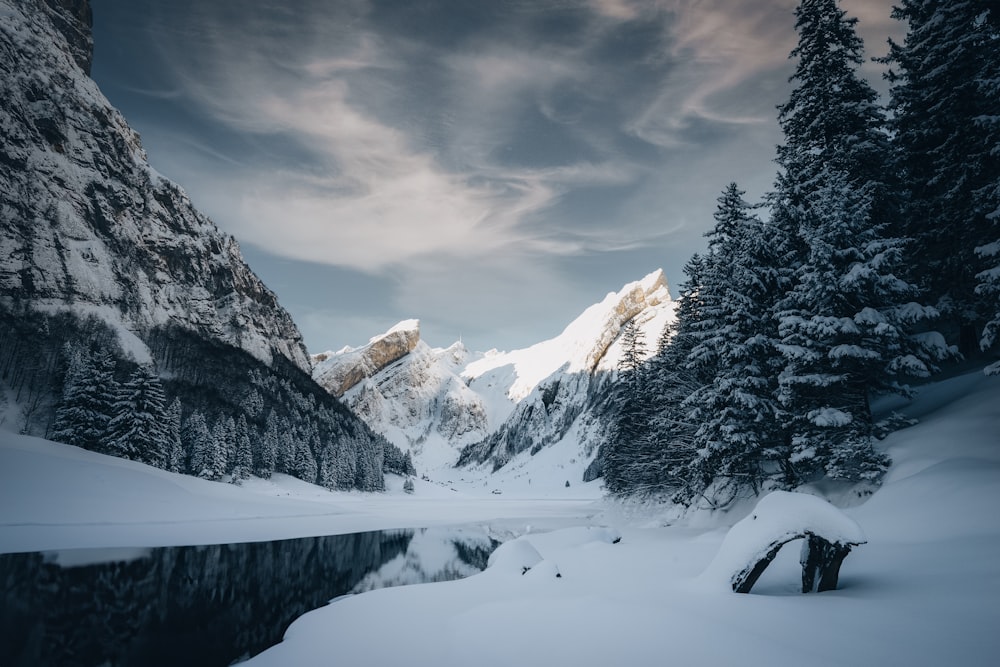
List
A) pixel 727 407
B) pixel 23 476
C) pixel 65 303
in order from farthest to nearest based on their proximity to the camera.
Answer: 1. pixel 65 303
2. pixel 23 476
3. pixel 727 407

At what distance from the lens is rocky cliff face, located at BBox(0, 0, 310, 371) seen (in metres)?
89.7

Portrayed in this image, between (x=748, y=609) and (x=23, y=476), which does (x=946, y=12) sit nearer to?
(x=748, y=609)

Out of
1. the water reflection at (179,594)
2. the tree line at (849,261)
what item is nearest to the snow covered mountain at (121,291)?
→ the water reflection at (179,594)

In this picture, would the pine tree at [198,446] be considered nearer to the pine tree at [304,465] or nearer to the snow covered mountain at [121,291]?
the snow covered mountain at [121,291]

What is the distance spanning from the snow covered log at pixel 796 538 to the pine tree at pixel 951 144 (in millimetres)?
10348

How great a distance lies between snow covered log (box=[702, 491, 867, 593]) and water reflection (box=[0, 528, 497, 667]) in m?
9.82

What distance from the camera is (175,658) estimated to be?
30.5 feet

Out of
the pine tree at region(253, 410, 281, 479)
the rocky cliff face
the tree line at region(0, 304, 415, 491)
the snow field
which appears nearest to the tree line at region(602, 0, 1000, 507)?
the snow field

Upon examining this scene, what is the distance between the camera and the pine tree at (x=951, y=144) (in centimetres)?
1531

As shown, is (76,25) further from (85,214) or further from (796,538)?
(796,538)

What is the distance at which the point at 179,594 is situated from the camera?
14.1 meters

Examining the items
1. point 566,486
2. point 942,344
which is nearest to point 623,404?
point 942,344

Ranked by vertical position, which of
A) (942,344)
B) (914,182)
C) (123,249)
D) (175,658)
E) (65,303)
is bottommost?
(175,658)

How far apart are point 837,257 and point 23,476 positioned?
46554mm
